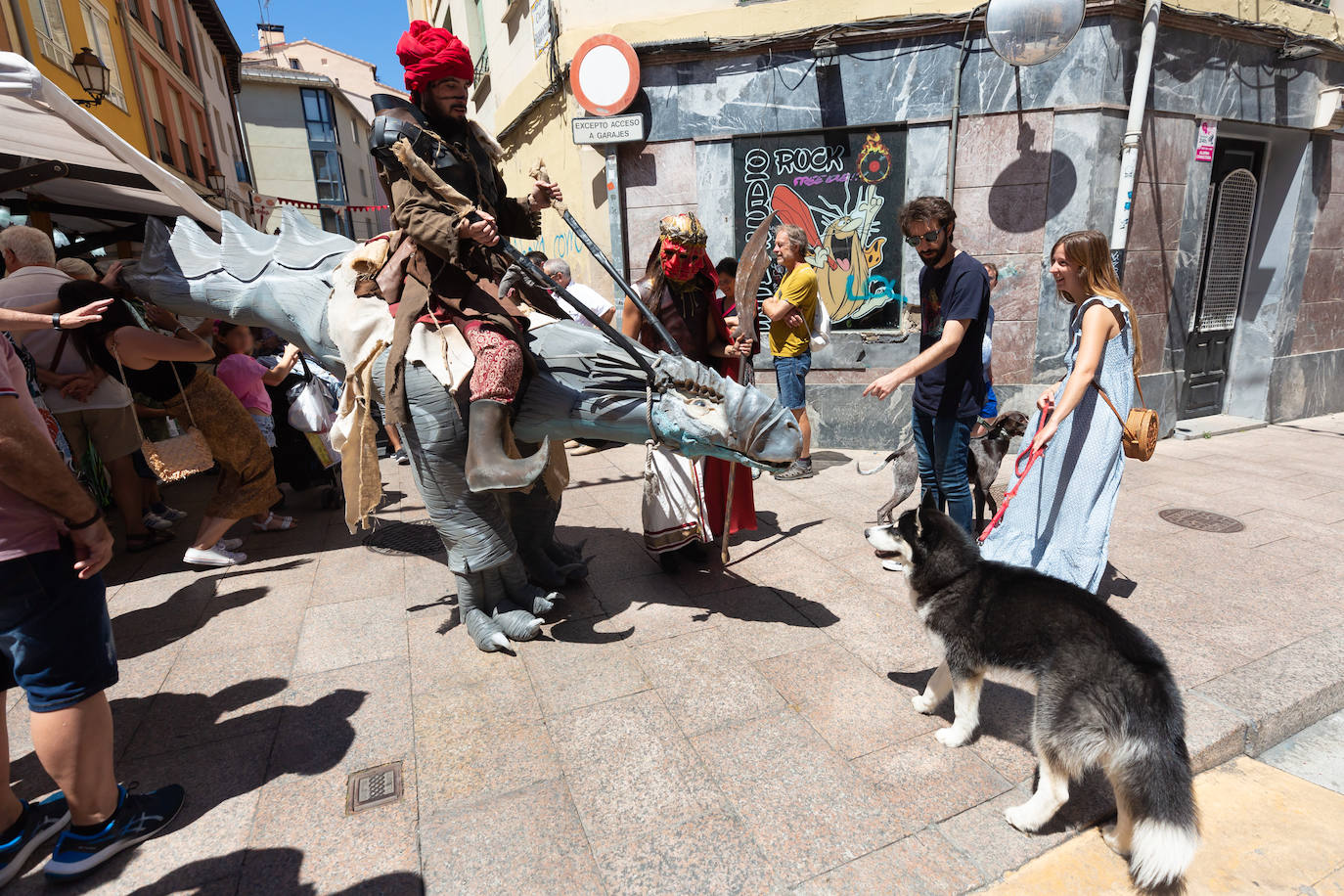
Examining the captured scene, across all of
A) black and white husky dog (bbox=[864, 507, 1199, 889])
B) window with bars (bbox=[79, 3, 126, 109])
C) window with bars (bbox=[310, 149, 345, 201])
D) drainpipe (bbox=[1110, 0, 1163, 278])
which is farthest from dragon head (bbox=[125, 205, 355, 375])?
window with bars (bbox=[310, 149, 345, 201])

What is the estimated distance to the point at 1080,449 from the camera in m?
2.93

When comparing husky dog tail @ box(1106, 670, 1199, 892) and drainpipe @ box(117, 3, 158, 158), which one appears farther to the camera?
drainpipe @ box(117, 3, 158, 158)

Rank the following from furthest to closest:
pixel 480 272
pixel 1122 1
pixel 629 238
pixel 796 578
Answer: pixel 629 238 < pixel 1122 1 < pixel 796 578 < pixel 480 272

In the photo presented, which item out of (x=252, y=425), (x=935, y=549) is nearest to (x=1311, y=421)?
(x=935, y=549)

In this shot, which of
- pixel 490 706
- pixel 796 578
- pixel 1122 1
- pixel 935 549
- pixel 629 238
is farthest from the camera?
pixel 629 238

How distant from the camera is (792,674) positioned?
2.91 meters

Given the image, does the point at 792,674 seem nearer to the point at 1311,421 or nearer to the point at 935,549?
the point at 935,549

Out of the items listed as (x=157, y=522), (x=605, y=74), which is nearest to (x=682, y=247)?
(x=605, y=74)

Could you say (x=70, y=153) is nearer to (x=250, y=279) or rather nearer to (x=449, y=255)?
(x=250, y=279)

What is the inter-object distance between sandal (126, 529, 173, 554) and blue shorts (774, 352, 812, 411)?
4.93 meters

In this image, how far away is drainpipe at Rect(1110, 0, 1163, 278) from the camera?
5.75 m

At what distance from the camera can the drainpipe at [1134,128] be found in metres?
5.75

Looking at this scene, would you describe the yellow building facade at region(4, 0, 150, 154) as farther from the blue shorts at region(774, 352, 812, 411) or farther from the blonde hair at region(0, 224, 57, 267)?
the blue shorts at region(774, 352, 812, 411)

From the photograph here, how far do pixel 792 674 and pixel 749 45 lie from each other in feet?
19.7
